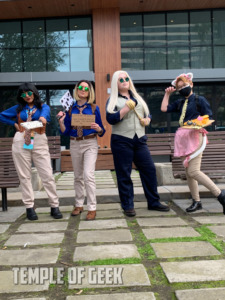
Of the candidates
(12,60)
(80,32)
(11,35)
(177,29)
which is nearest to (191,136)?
(80,32)

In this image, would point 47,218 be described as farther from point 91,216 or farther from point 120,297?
point 120,297

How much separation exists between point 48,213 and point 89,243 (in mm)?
1545

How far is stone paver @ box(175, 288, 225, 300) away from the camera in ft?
6.23

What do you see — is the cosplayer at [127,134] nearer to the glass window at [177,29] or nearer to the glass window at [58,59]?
the glass window at [58,59]

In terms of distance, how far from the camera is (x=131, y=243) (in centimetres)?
301

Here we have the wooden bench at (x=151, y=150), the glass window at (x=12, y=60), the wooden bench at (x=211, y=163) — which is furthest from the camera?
the glass window at (x=12, y=60)

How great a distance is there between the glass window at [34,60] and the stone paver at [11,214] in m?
11.8

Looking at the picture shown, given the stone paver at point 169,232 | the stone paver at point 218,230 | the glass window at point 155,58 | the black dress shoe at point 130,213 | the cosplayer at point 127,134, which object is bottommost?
the stone paver at point 218,230

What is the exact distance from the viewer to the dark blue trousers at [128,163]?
13.6ft

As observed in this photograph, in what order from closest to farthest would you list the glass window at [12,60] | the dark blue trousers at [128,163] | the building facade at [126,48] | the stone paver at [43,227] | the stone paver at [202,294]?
the stone paver at [202,294] → the stone paver at [43,227] → the dark blue trousers at [128,163] → the building facade at [126,48] → the glass window at [12,60]

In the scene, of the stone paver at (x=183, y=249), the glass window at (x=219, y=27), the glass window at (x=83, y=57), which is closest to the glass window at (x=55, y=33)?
the glass window at (x=83, y=57)

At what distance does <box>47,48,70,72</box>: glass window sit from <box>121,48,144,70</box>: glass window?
107 inches

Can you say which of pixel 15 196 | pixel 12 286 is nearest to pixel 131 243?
pixel 12 286

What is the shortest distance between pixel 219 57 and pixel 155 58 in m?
3.14
